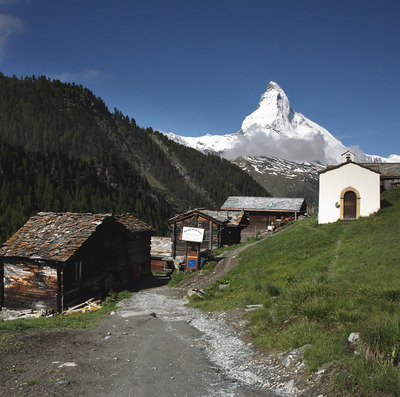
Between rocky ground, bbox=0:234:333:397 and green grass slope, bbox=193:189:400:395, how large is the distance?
0.67 metres

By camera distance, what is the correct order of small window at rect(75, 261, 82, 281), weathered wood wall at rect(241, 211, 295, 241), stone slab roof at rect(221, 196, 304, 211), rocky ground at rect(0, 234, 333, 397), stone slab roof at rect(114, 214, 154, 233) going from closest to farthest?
rocky ground at rect(0, 234, 333, 397) < small window at rect(75, 261, 82, 281) < stone slab roof at rect(114, 214, 154, 233) < weathered wood wall at rect(241, 211, 295, 241) < stone slab roof at rect(221, 196, 304, 211)

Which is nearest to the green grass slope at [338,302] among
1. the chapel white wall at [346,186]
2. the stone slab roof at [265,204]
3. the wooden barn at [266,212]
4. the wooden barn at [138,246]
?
the chapel white wall at [346,186]

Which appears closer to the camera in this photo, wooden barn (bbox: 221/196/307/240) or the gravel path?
the gravel path

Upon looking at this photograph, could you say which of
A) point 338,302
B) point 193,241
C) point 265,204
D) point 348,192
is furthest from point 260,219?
point 338,302

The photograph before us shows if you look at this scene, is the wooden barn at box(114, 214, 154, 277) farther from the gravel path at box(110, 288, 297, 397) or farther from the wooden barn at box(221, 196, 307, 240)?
the wooden barn at box(221, 196, 307, 240)

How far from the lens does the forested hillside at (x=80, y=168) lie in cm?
10844

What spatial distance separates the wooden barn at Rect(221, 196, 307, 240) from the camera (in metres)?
50.4

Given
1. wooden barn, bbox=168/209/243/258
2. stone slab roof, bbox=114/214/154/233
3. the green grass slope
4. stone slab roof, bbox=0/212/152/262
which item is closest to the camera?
the green grass slope

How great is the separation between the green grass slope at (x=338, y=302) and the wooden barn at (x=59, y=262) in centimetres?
905

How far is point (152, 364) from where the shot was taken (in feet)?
30.3

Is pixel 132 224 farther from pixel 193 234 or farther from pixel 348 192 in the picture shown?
pixel 348 192

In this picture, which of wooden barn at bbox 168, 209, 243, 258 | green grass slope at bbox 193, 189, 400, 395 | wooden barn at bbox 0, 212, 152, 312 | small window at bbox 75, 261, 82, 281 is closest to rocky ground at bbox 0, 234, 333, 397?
green grass slope at bbox 193, 189, 400, 395

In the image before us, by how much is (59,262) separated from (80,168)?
4616 inches

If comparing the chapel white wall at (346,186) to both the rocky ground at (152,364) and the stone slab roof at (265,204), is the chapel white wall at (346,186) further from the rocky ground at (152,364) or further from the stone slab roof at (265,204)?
the rocky ground at (152,364)
